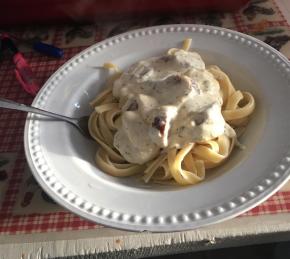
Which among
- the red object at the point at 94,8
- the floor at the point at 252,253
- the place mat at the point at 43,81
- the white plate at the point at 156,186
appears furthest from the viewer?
the red object at the point at 94,8

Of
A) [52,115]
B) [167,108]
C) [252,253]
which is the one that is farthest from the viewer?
[252,253]

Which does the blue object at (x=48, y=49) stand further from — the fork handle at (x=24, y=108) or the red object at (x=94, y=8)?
the fork handle at (x=24, y=108)

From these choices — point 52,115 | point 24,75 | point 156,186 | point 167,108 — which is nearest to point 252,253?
point 156,186

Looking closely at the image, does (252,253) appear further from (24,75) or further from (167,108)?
(24,75)

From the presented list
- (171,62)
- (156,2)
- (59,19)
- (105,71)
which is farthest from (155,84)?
(59,19)

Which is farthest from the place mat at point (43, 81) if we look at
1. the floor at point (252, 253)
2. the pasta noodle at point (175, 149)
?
the floor at point (252, 253)
